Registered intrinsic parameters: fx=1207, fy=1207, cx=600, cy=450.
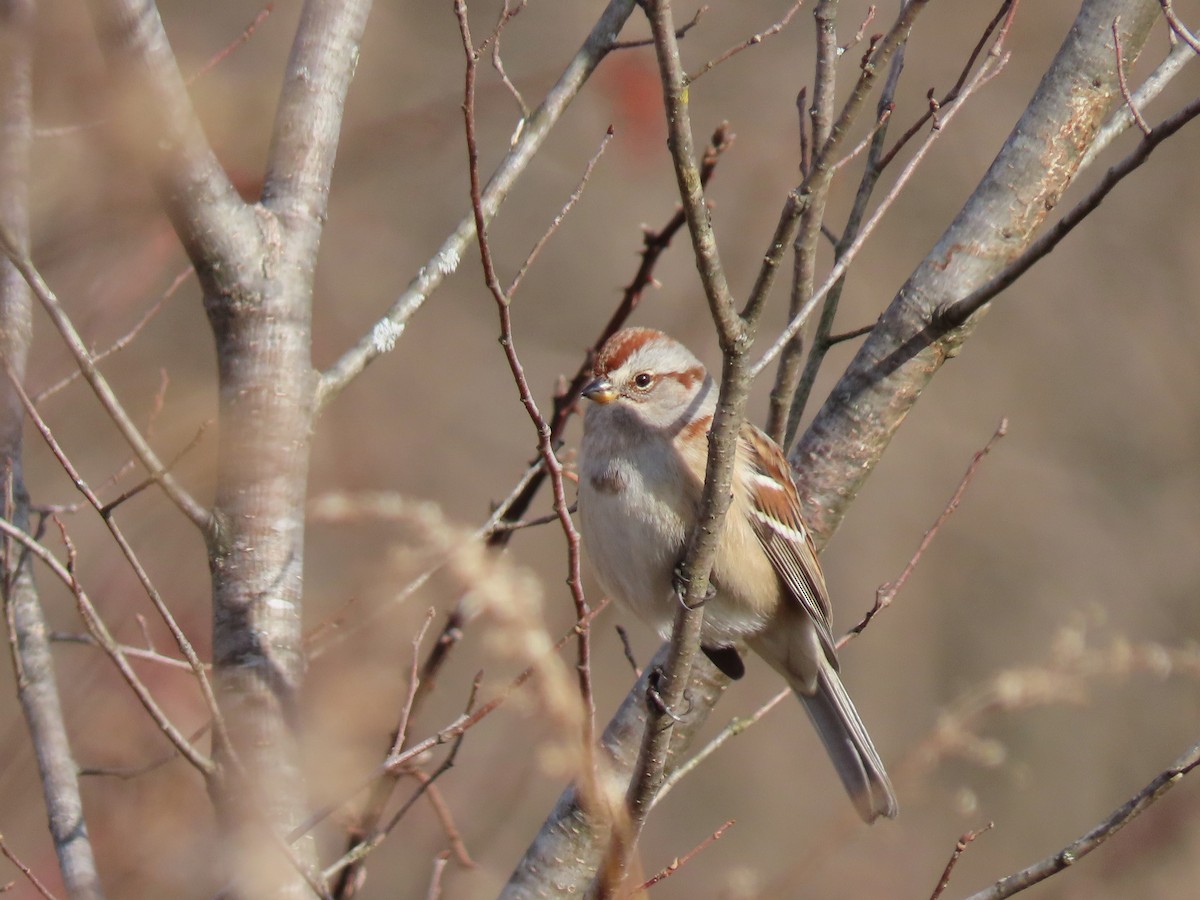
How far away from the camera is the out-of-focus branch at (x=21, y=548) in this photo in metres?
2.34

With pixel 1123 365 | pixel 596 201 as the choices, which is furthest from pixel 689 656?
pixel 1123 365

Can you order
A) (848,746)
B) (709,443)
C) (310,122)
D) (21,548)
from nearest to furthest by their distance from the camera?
(709,443), (310,122), (21,548), (848,746)

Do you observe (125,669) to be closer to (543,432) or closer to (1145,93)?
(543,432)

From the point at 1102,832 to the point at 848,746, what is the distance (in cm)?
132

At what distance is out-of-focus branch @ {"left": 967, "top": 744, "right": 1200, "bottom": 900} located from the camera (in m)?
1.93

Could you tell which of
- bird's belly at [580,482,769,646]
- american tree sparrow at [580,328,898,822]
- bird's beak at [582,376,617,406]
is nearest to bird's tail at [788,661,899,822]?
A: american tree sparrow at [580,328,898,822]

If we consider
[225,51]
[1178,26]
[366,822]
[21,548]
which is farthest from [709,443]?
[225,51]

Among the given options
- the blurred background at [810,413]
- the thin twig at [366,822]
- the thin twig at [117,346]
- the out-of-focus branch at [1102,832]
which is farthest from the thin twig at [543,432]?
the blurred background at [810,413]

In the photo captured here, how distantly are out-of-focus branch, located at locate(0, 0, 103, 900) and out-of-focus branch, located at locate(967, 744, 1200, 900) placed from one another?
64.9 inches

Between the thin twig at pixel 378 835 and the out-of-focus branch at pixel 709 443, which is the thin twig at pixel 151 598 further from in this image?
the out-of-focus branch at pixel 709 443

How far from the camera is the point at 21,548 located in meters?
2.76

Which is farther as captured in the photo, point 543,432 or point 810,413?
point 810,413

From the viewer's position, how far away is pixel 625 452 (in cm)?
296

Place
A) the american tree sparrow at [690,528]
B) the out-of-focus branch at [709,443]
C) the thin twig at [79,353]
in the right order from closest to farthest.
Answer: the out-of-focus branch at [709,443]
the thin twig at [79,353]
the american tree sparrow at [690,528]
